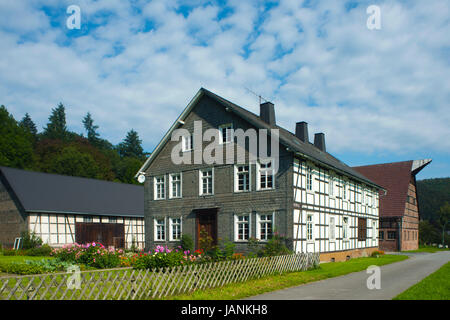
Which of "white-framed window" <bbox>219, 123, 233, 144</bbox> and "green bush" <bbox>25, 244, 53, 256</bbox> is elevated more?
"white-framed window" <bbox>219, 123, 233, 144</bbox>

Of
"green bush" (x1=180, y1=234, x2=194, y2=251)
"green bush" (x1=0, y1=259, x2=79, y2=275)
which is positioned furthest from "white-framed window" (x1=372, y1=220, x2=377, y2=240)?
"green bush" (x1=0, y1=259, x2=79, y2=275)

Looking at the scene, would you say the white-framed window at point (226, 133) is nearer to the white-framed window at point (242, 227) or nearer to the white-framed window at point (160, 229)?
the white-framed window at point (242, 227)

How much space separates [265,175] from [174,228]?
321 inches

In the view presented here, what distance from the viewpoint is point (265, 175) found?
22.8 meters

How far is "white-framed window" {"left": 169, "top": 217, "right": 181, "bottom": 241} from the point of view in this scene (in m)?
26.6

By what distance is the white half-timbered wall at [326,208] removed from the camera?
22.1m

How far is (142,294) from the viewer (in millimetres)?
10625

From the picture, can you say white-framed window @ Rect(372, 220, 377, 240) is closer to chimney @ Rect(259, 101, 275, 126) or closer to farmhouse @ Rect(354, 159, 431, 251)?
farmhouse @ Rect(354, 159, 431, 251)

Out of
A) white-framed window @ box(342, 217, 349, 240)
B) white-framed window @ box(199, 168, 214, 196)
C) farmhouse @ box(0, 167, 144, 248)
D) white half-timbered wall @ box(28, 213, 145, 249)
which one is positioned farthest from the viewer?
farmhouse @ box(0, 167, 144, 248)

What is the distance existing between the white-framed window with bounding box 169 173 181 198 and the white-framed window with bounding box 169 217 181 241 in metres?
1.69

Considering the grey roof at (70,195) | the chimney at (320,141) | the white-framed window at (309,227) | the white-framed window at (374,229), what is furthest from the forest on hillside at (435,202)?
the white-framed window at (309,227)

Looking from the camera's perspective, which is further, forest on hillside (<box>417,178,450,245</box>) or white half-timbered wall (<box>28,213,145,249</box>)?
forest on hillside (<box>417,178,450,245</box>)

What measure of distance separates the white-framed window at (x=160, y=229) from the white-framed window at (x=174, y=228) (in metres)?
0.76

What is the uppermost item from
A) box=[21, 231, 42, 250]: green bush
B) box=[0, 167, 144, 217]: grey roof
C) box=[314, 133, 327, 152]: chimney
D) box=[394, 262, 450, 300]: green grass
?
box=[314, 133, 327, 152]: chimney
